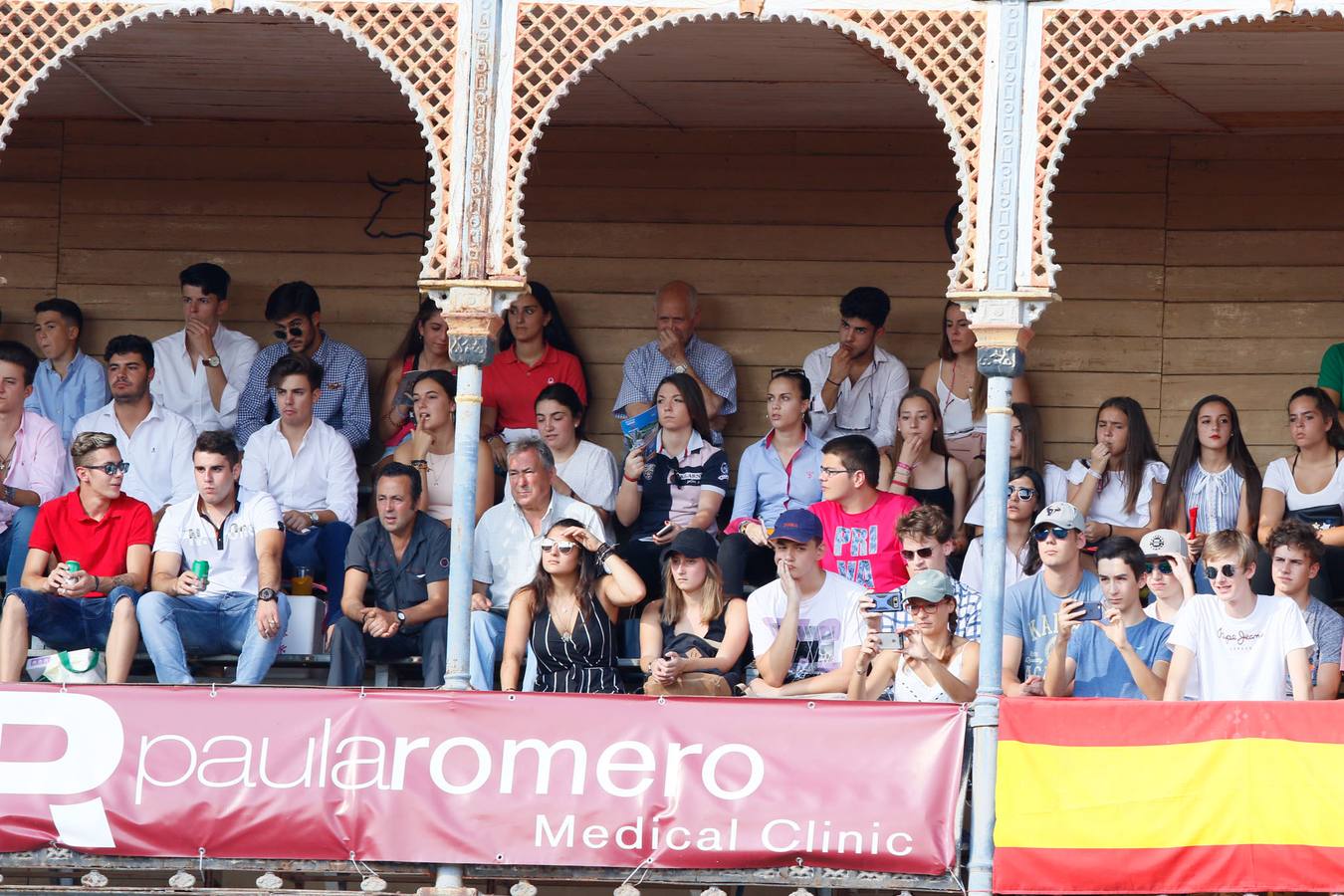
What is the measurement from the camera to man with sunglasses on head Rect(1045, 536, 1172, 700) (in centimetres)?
920

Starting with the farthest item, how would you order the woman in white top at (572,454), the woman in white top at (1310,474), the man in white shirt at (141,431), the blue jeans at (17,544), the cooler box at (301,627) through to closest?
the man in white shirt at (141,431) < the woman in white top at (572,454) < the woman in white top at (1310,474) < the blue jeans at (17,544) < the cooler box at (301,627)

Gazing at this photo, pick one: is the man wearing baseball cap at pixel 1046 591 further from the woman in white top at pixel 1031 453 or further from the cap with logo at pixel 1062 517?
the woman in white top at pixel 1031 453

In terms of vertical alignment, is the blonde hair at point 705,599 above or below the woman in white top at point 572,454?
below

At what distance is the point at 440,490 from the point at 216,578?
152 centimetres

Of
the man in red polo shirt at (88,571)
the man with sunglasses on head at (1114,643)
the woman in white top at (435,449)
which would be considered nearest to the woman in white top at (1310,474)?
the man with sunglasses on head at (1114,643)

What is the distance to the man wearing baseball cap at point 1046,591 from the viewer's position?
976 cm

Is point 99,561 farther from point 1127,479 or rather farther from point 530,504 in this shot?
point 1127,479

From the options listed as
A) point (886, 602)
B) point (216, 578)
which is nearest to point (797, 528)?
point (886, 602)

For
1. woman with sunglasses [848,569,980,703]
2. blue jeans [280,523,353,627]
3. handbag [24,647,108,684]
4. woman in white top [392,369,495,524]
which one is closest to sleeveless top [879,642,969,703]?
woman with sunglasses [848,569,980,703]

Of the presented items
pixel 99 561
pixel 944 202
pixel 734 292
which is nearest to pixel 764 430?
pixel 734 292

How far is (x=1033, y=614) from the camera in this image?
9797 millimetres

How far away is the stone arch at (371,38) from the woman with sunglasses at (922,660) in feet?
8.55

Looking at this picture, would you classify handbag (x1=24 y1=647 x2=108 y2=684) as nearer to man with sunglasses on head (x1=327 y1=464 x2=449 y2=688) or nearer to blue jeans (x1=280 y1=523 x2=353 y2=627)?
man with sunglasses on head (x1=327 y1=464 x2=449 y2=688)

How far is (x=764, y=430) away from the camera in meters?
12.6
